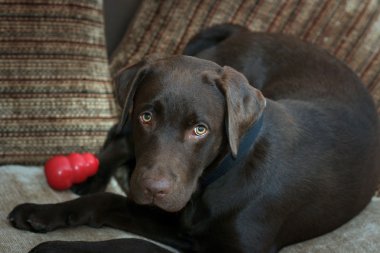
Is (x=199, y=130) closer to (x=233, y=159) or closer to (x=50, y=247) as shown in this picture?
(x=233, y=159)

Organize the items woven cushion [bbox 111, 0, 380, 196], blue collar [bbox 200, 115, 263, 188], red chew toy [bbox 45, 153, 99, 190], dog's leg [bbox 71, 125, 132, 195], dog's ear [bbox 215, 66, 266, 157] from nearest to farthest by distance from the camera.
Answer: dog's ear [bbox 215, 66, 266, 157], blue collar [bbox 200, 115, 263, 188], red chew toy [bbox 45, 153, 99, 190], dog's leg [bbox 71, 125, 132, 195], woven cushion [bbox 111, 0, 380, 196]

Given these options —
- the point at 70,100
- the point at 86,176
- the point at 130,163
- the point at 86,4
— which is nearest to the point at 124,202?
the point at 86,176

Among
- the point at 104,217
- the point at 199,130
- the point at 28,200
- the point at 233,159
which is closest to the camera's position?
the point at 199,130

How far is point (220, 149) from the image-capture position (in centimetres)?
225

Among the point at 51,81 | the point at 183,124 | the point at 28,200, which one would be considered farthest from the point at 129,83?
the point at 51,81

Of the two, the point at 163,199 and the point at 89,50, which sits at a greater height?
the point at 163,199

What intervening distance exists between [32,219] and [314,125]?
1184 millimetres

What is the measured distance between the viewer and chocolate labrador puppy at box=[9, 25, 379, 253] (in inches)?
83.5

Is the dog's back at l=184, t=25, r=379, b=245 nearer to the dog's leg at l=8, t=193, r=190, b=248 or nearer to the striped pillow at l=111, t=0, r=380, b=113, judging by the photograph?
the striped pillow at l=111, t=0, r=380, b=113

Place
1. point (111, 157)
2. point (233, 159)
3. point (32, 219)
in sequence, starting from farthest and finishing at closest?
point (111, 157) → point (32, 219) → point (233, 159)

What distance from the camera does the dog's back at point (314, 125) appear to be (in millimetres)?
2443

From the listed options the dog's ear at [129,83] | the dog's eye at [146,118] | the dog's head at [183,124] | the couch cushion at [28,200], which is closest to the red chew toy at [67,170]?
the couch cushion at [28,200]

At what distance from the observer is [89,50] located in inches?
130

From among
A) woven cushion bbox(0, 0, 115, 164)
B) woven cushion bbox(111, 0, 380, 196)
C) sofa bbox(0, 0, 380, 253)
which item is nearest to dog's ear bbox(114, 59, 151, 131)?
sofa bbox(0, 0, 380, 253)
